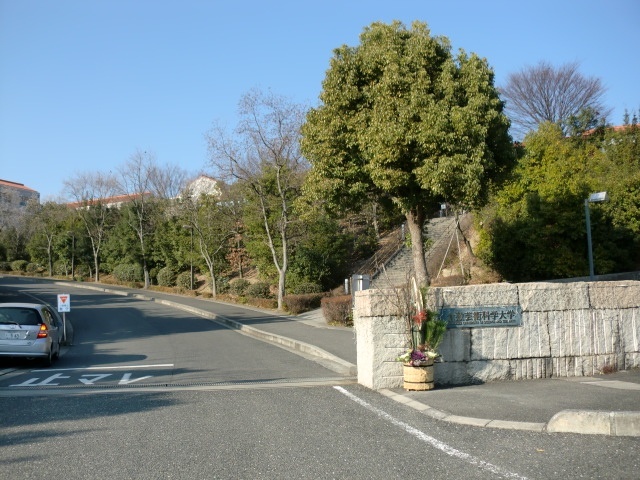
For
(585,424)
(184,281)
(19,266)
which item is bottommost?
(585,424)

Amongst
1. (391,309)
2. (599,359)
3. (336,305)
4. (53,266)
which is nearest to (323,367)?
(391,309)

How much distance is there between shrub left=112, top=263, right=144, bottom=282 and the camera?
194ft

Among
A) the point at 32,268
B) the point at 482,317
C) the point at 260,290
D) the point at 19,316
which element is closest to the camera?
the point at 482,317

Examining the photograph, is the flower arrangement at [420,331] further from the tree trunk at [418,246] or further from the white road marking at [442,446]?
the tree trunk at [418,246]

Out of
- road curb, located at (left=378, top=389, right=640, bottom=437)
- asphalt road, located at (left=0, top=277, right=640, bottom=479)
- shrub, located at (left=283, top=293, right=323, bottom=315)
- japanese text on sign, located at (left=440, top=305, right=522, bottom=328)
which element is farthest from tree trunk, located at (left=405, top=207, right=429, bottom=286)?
shrub, located at (left=283, top=293, right=323, bottom=315)

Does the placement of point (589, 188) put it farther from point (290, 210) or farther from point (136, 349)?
point (136, 349)

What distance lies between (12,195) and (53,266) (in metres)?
20.7

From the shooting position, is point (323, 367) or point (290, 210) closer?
point (323, 367)

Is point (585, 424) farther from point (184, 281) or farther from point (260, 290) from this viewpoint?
point (184, 281)

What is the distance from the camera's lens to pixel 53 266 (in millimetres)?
73125

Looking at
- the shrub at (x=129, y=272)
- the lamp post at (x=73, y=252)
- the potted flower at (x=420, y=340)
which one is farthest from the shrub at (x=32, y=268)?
the potted flower at (x=420, y=340)

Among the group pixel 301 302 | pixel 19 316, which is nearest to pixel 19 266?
pixel 301 302

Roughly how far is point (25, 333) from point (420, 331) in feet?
32.9

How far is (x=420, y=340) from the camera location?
10008 mm
